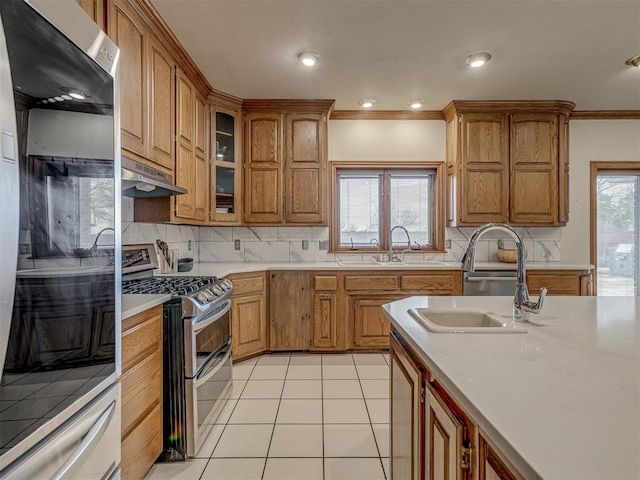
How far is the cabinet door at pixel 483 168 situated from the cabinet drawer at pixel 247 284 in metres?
2.14

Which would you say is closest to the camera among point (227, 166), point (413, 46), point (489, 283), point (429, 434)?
point (429, 434)

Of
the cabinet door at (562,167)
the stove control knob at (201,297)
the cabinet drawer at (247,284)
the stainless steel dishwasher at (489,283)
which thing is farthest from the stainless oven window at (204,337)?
the cabinet door at (562,167)

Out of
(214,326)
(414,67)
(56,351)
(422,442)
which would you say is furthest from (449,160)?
(56,351)

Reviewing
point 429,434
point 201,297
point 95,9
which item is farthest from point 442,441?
point 95,9

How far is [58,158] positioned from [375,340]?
2957mm

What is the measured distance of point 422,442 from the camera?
3.38ft

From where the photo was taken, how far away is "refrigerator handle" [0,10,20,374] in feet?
2.00

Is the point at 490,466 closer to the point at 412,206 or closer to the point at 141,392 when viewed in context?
the point at 141,392

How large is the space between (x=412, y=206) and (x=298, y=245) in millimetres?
1388

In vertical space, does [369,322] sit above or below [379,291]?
below

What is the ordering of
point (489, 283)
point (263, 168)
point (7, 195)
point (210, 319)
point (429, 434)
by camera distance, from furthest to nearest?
point (263, 168), point (489, 283), point (210, 319), point (429, 434), point (7, 195)

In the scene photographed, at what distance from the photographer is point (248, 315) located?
9.95 ft

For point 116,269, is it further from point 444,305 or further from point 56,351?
point 444,305

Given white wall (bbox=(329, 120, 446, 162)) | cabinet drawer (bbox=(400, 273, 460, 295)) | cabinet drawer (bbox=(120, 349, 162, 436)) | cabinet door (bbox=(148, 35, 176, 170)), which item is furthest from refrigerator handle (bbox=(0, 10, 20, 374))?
white wall (bbox=(329, 120, 446, 162))
